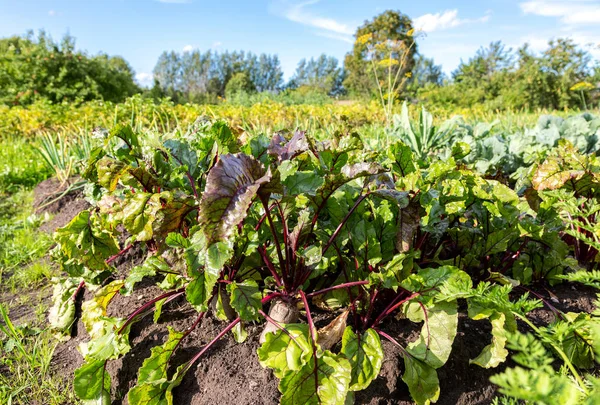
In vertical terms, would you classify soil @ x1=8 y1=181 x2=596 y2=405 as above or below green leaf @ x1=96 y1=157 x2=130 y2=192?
below

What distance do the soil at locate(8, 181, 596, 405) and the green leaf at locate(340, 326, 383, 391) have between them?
0.14 meters

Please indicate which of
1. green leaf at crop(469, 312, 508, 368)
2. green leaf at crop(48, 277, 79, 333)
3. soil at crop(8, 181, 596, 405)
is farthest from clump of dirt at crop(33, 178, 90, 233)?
green leaf at crop(469, 312, 508, 368)

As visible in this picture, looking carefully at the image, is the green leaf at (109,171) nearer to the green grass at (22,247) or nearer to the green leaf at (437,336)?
the green leaf at (437,336)

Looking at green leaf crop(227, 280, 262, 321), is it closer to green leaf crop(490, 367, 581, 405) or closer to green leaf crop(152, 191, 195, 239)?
green leaf crop(152, 191, 195, 239)

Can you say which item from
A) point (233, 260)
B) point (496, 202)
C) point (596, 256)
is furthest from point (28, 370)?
point (596, 256)

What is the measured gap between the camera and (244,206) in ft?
3.37

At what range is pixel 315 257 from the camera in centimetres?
139

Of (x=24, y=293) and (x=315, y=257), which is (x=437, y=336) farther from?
(x=24, y=293)

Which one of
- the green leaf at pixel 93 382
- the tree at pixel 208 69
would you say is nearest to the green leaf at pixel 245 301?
the green leaf at pixel 93 382

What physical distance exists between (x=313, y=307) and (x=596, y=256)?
1.49 m

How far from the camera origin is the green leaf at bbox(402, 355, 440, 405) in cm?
128

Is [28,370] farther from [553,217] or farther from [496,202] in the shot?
[553,217]

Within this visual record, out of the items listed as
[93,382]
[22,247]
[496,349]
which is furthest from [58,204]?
[496,349]

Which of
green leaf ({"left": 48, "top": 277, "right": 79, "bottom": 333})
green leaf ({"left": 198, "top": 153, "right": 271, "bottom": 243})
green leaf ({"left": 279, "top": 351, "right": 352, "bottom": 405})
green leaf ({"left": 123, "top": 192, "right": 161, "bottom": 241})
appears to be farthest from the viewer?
green leaf ({"left": 48, "top": 277, "right": 79, "bottom": 333})
